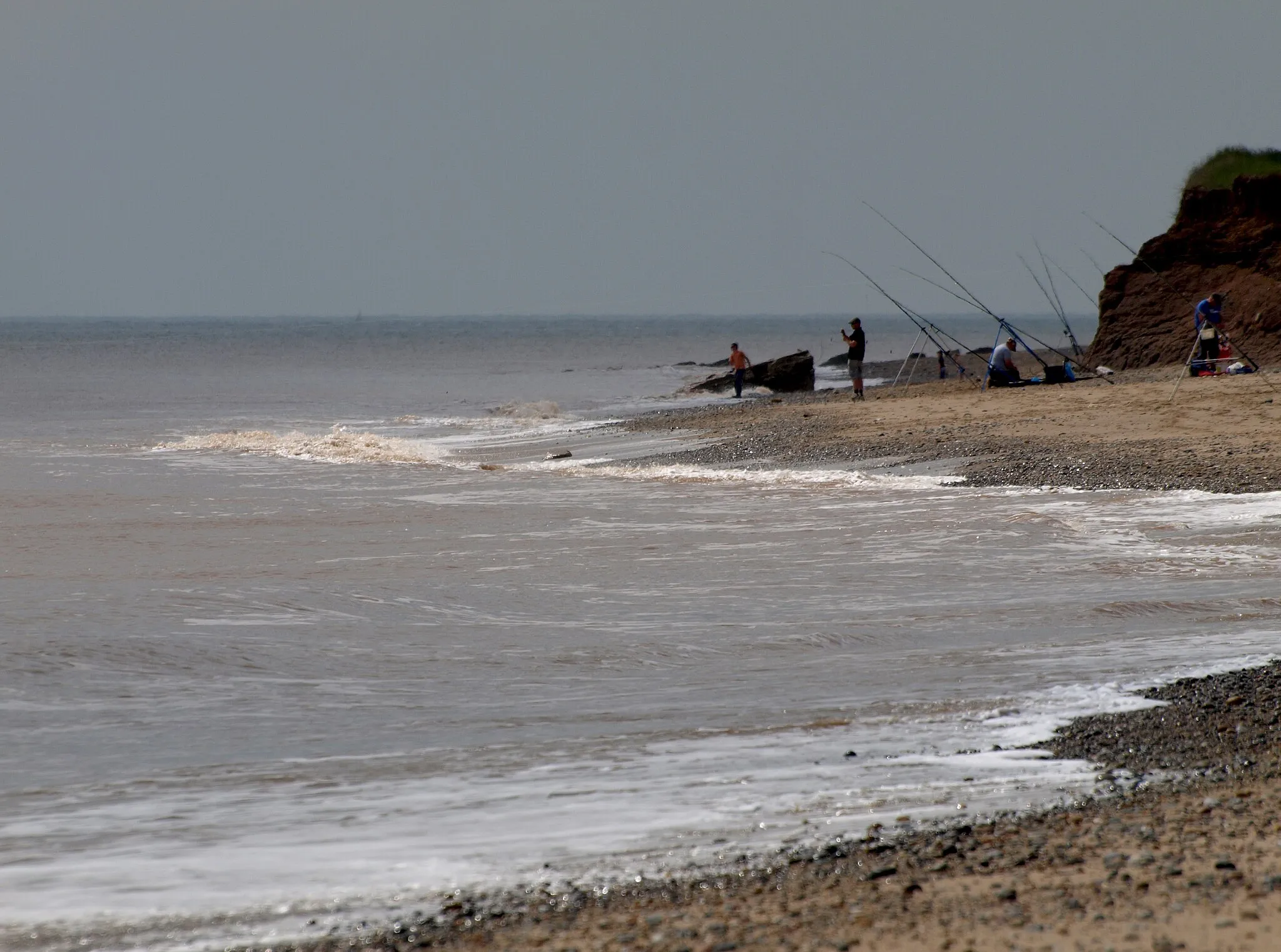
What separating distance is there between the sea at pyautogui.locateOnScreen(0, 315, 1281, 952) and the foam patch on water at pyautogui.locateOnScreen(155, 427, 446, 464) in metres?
3.91

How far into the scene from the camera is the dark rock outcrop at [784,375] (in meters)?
35.6

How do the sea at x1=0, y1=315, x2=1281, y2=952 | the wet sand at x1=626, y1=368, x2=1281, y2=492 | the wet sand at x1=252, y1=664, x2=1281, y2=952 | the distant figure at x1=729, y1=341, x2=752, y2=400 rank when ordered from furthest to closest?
the distant figure at x1=729, y1=341, x2=752, y2=400 → the wet sand at x1=626, y1=368, x2=1281, y2=492 → the sea at x1=0, y1=315, x2=1281, y2=952 → the wet sand at x1=252, y1=664, x2=1281, y2=952

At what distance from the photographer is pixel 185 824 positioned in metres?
4.41

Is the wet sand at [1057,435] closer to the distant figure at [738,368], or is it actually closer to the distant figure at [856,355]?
the distant figure at [856,355]

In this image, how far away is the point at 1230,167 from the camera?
27.0 m

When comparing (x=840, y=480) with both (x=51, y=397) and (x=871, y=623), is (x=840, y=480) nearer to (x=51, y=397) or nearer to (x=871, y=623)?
(x=871, y=623)

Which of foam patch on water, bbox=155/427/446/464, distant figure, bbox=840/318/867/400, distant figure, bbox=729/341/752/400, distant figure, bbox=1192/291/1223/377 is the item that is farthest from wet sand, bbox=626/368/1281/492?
distant figure, bbox=729/341/752/400

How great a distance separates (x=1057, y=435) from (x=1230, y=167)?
14714mm

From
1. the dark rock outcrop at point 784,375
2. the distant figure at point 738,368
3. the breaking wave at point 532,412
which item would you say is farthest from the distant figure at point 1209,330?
the dark rock outcrop at point 784,375

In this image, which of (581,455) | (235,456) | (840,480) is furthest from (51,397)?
(840,480)

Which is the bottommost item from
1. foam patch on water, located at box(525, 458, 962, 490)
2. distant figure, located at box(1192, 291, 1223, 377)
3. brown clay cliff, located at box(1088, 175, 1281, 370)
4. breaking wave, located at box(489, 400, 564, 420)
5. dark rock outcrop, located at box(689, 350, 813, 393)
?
foam patch on water, located at box(525, 458, 962, 490)

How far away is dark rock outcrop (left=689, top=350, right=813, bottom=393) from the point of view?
117 feet

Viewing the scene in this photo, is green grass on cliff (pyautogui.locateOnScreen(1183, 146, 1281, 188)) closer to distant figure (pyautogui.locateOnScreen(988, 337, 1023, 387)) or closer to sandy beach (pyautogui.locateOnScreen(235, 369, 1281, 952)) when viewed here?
distant figure (pyautogui.locateOnScreen(988, 337, 1023, 387))

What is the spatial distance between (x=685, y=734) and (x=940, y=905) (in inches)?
80.8
